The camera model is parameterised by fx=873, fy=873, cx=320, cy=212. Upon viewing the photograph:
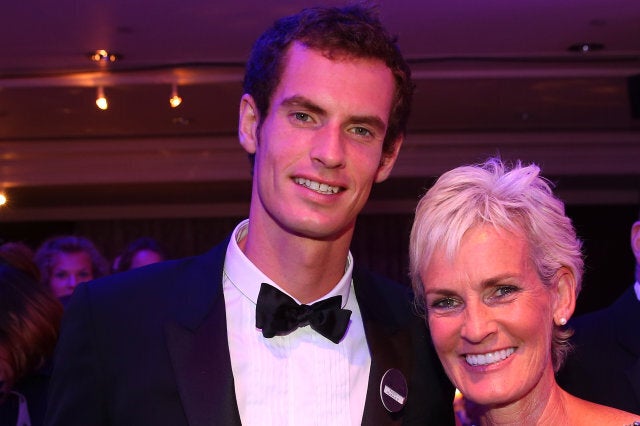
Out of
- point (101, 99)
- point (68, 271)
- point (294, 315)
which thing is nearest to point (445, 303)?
point (294, 315)

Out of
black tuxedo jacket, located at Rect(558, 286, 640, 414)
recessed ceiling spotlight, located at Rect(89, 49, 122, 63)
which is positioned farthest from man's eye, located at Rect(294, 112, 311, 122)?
recessed ceiling spotlight, located at Rect(89, 49, 122, 63)

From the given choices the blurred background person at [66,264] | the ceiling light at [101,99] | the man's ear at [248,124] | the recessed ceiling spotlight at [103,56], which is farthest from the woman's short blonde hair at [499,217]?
the ceiling light at [101,99]

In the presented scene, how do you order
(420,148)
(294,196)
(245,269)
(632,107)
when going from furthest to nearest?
(420,148) → (632,107) → (245,269) → (294,196)

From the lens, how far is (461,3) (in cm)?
532

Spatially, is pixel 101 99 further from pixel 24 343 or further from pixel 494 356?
pixel 494 356

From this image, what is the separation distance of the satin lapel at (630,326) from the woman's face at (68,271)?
3.14 metres

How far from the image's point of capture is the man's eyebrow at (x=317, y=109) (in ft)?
6.51

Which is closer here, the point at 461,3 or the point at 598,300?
the point at 461,3

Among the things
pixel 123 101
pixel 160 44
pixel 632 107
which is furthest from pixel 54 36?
pixel 632 107

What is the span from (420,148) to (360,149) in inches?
283

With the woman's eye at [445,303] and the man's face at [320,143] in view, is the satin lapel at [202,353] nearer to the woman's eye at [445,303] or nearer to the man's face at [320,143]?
the man's face at [320,143]

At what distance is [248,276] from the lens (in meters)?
2.10

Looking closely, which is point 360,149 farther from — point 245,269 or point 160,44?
point 160,44

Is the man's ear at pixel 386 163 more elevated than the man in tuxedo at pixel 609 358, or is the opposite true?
the man's ear at pixel 386 163
